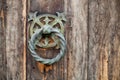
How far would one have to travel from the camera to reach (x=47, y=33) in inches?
45.6

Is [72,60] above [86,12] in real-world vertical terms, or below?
below

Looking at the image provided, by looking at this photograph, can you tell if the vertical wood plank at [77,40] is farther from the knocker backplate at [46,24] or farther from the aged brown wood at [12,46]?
the aged brown wood at [12,46]

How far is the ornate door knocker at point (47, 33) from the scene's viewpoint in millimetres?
1153

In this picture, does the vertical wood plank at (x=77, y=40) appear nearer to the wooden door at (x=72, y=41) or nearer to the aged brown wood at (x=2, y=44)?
the wooden door at (x=72, y=41)

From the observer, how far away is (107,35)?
47.4 inches

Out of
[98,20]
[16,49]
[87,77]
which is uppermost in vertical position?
[98,20]

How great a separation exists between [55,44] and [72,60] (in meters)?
0.09

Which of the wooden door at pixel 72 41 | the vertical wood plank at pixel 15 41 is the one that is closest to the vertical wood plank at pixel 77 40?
the wooden door at pixel 72 41

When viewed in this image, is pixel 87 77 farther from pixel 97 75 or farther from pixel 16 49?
pixel 16 49

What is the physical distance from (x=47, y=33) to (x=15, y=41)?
0.13 m

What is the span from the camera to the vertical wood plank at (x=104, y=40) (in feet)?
3.92

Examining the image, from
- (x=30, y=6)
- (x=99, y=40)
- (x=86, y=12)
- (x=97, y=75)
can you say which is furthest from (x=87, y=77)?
(x=30, y=6)

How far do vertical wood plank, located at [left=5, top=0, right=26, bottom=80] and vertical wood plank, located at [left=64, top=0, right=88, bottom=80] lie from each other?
0.59 ft

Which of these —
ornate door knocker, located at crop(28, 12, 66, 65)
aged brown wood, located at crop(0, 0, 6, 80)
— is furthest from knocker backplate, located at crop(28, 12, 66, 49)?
aged brown wood, located at crop(0, 0, 6, 80)
